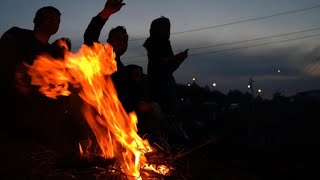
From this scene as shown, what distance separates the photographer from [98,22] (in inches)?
222

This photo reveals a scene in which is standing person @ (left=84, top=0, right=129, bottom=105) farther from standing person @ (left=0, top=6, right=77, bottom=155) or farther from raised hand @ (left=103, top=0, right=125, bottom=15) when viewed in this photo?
standing person @ (left=0, top=6, right=77, bottom=155)

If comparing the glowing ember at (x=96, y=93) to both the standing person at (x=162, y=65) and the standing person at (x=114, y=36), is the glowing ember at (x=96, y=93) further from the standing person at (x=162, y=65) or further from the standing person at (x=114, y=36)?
the standing person at (x=162, y=65)

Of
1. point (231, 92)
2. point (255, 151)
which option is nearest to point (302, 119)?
point (255, 151)

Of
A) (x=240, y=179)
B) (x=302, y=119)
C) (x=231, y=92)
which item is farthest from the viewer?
(x=231, y=92)

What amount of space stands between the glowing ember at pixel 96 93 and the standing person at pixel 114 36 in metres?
0.52

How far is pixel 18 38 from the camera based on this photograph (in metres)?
5.02

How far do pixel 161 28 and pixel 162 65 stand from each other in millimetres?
Answer: 552

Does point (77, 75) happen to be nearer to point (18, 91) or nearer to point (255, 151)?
point (18, 91)

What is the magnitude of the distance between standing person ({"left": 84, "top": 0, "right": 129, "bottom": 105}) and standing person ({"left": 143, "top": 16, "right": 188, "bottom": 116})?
2.04ft

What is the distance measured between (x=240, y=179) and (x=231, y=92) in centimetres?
5160

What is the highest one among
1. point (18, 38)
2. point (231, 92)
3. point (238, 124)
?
point (18, 38)

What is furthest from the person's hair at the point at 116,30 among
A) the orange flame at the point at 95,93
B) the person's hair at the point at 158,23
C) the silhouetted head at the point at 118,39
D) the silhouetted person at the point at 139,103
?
the orange flame at the point at 95,93

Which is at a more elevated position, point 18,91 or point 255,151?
point 18,91

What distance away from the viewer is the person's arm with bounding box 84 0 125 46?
5570mm
